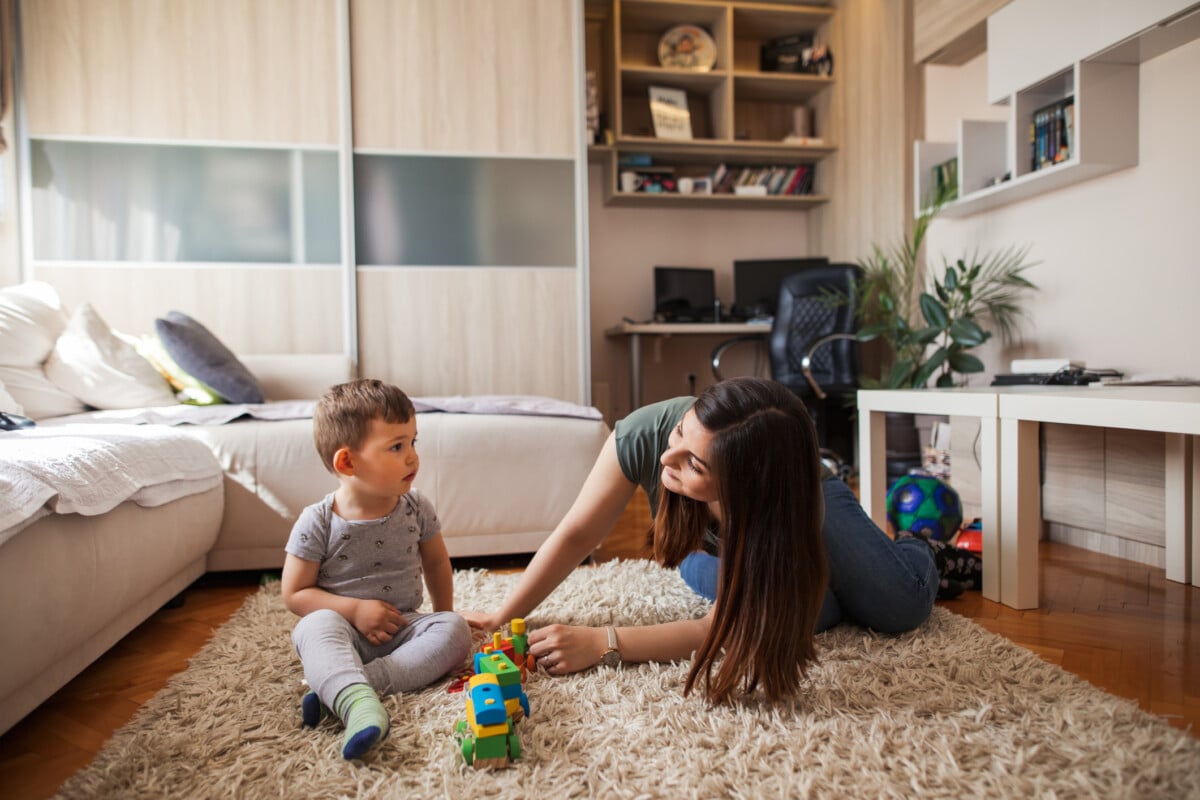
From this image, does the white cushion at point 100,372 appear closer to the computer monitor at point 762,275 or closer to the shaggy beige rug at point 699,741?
the shaggy beige rug at point 699,741

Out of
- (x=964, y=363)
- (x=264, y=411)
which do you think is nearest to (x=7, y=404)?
(x=264, y=411)

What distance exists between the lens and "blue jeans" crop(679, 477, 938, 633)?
1329 millimetres

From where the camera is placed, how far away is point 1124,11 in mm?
2287

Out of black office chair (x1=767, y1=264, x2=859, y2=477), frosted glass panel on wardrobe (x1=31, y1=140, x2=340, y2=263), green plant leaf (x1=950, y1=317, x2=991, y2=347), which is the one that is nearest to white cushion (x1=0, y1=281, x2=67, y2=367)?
frosted glass panel on wardrobe (x1=31, y1=140, x2=340, y2=263)

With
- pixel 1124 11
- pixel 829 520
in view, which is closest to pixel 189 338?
pixel 829 520

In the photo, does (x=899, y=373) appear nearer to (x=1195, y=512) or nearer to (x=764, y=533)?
(x=1195, y=512)

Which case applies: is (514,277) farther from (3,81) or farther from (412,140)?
(3,81)

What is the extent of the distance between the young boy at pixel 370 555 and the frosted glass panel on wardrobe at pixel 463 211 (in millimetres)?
2317

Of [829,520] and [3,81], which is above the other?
[3,81]

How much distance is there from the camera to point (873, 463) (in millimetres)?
2164

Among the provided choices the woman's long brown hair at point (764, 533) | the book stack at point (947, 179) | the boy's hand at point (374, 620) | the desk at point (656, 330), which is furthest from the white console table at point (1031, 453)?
the desk at point (656, 330)

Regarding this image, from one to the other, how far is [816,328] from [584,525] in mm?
2617

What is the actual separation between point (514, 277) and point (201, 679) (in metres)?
2.54

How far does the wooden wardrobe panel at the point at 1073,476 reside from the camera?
2.21m
